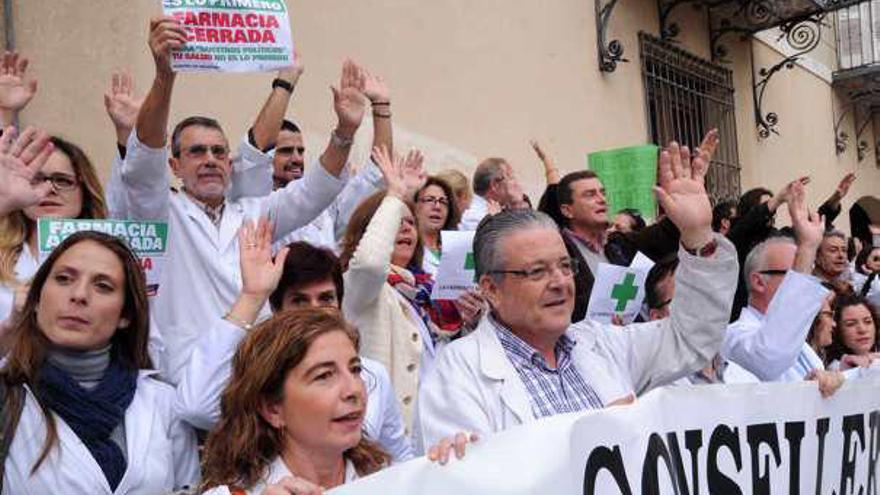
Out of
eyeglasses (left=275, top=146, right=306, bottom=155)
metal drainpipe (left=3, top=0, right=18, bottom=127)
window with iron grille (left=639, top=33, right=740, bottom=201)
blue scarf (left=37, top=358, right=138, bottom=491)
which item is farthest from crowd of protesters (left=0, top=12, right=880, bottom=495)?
window with iron grille (left=639, top=33, right=740, bottom=201)

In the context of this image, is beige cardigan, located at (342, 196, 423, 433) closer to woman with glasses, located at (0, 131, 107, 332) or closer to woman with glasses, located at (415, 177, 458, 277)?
woman with glasses, located at (0, 131, 107, 332)

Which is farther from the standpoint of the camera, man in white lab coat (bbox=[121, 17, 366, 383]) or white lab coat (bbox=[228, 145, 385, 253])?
white lab coat (bbox=[228, 145, 385, 253])

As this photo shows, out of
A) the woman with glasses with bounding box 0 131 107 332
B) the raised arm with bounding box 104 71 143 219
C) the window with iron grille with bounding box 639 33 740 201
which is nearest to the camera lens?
the woman with glasses with bounding box 0 131 107 332

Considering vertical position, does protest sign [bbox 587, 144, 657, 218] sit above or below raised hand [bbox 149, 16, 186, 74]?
below

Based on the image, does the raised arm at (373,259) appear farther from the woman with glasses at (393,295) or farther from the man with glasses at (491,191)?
the man with glasses at (491,191)

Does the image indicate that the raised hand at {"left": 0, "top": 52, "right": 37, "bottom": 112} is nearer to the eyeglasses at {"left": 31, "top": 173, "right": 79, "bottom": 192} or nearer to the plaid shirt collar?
the eyeglasses at {"left": 31, "top": 173, "right": 79, "bottom": 192}

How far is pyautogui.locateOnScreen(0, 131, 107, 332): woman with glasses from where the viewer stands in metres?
2.81

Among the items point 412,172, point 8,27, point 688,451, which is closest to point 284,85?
point 412,172

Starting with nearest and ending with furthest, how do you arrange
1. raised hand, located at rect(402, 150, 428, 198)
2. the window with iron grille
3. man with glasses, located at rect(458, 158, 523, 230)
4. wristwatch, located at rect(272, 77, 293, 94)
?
raised hand, located at rect(402, 150, 428, 198) → wristwatch, located at rect(272, 77, 293, 94) → man with glasses, located at rect(458, 158, 523, 230) → the window with iron grille

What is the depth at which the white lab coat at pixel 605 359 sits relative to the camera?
2332 millimetres

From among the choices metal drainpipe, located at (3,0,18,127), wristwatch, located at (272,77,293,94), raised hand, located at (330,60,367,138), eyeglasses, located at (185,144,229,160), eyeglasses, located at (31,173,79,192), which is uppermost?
metal drainpipe, located at (3,0,18,127)

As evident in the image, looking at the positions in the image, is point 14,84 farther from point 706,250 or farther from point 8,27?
point 706,250

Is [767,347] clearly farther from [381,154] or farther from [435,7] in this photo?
[435,7]

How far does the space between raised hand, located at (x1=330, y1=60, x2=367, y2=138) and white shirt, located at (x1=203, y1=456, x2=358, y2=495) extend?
6.01 feet
